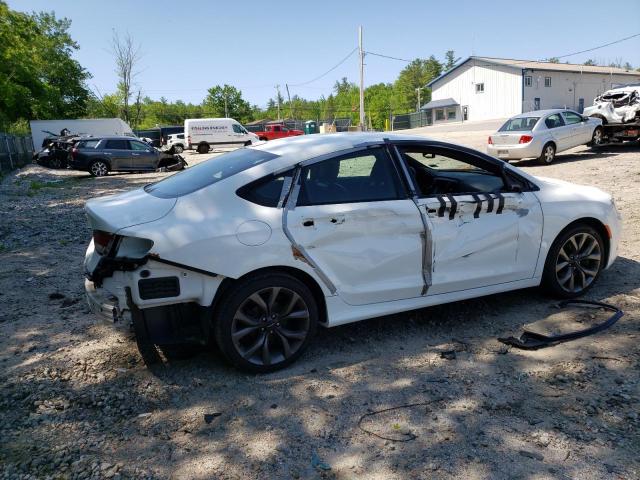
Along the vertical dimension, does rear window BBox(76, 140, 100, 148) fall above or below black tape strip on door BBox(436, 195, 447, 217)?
above

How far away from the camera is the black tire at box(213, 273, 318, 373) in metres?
3.31

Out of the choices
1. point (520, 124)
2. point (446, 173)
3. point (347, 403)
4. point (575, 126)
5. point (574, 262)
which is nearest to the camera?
point (347, 403)

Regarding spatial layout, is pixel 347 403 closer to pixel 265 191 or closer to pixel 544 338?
pixel 265 191

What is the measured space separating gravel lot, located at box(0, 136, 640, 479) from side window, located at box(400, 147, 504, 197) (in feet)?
3.58

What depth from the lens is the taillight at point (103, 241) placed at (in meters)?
3.29

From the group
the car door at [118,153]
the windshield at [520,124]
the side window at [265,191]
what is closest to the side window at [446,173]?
the side window at [265,191]

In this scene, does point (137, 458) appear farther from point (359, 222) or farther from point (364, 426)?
point (359, 222)

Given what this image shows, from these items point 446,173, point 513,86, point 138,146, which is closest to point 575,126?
point 446,173

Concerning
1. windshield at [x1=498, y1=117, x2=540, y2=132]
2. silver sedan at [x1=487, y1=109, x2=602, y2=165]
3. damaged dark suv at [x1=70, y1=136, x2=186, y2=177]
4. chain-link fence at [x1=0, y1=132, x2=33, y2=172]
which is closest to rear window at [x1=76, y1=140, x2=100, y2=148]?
damaged dark suv at [x1=70, y1=136, x2=186, y2=177]

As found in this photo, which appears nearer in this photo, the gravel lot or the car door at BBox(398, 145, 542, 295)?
the gravel lot

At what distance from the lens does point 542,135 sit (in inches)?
577

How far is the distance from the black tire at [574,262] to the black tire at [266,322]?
7.48 ft

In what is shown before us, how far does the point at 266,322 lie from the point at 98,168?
19.1m

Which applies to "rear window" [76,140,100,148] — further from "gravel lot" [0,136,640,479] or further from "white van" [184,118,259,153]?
"gravel lot" [0,136,640,479]
